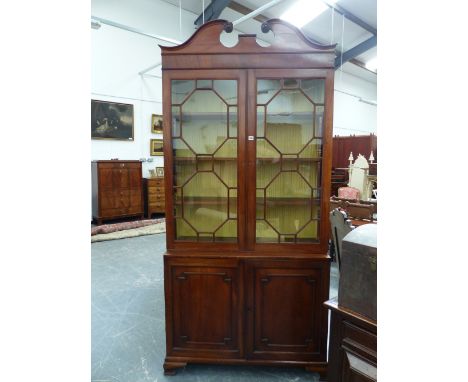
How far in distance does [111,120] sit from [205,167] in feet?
15.1

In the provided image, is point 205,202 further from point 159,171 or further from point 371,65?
point 371,65

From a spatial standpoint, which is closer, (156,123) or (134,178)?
(134,178)

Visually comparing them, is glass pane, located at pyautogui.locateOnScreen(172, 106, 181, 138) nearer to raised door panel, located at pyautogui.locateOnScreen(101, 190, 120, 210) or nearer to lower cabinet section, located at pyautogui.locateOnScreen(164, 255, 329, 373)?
lower cabinet section, located at pyautogui.locateOnScreen(164, 255, 329, 373)

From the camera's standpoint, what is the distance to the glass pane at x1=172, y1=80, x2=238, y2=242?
1.77 metres

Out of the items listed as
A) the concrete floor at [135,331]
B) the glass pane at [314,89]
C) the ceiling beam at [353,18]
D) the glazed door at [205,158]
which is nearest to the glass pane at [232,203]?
the glazed door at [205,158]

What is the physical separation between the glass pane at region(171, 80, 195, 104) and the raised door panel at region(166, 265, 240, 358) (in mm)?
1018

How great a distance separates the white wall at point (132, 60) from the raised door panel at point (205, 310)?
461cm

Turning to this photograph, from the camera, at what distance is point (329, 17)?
18.8ft

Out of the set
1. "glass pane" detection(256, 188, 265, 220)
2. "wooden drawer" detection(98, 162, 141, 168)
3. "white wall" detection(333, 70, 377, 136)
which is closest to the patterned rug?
"wooden drawer" detection(98, 162, 141, 168)

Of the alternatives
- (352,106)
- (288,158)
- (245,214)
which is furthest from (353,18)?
(245,214)

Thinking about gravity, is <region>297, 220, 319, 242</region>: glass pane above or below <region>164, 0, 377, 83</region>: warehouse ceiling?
below
